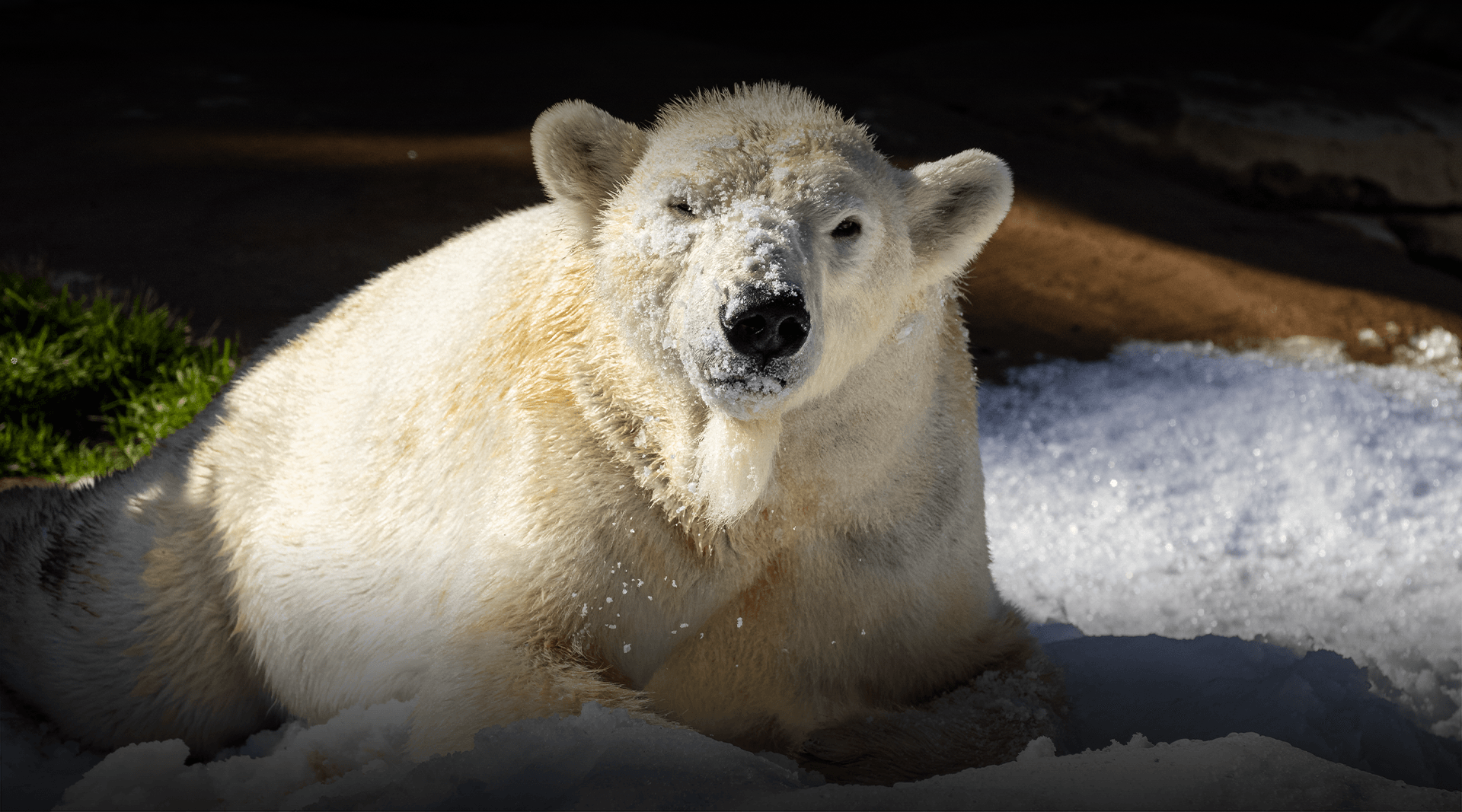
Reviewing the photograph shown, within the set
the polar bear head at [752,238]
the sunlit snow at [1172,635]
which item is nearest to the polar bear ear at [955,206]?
the polar bear head at [752,238]

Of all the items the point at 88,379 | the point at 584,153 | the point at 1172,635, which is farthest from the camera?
the point at 88,379

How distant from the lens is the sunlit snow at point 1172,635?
143 cm

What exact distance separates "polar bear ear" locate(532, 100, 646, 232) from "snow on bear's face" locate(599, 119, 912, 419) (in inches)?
1.6

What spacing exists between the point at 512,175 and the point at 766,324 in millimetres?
4243

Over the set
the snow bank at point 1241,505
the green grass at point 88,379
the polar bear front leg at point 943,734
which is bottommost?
the snow bank at point 1241,505

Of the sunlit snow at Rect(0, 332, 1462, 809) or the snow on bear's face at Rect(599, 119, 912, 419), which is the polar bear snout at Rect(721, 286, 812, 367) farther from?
the sunlit snow at Rect(0, 332, 1462, 809)

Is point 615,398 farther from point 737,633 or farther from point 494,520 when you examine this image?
point 737,633

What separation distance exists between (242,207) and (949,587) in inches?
168

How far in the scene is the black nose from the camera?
1.36m

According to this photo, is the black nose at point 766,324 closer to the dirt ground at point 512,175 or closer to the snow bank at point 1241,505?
the snow bank at point 1241,505

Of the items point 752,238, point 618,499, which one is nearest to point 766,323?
point 752,238

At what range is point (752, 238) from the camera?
1.44 metres

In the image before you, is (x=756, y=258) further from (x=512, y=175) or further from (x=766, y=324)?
(x=512, y=175)

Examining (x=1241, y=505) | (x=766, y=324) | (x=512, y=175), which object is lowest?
(x=1241, y=505)
